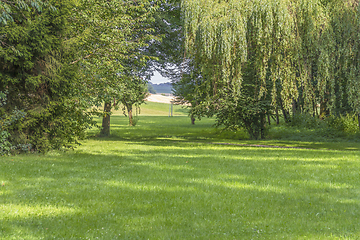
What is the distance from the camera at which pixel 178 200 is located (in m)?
6.49

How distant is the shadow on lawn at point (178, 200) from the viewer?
4914 mm

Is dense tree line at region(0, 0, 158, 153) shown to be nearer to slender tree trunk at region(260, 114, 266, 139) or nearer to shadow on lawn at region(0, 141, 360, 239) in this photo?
shadow on lawn at region(0, 141, 360, 239)

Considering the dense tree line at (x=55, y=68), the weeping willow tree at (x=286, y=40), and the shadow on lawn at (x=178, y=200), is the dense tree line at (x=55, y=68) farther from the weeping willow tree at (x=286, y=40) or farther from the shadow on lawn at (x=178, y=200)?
the weeping willow tree at (x=286, y=40)

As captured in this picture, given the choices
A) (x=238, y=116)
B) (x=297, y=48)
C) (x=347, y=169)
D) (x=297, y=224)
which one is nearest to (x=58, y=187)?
(x=297, y=224)

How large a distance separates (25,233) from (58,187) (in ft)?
9.08

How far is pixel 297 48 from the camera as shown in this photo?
13.8 metres

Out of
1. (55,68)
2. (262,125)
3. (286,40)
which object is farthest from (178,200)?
(262,125)

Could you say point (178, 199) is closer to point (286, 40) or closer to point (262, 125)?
point (286, 40)

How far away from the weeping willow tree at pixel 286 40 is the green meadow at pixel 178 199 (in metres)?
4.18

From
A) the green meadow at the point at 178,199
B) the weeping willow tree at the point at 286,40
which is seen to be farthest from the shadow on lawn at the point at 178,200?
the weeping willow tree at the point at 286,40

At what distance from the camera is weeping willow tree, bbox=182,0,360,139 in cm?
1329

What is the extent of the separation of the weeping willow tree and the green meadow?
418cm

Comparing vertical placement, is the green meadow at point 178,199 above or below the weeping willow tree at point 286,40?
below

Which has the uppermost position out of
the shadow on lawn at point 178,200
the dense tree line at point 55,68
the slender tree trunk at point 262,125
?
the dense tree line at point 55,68
